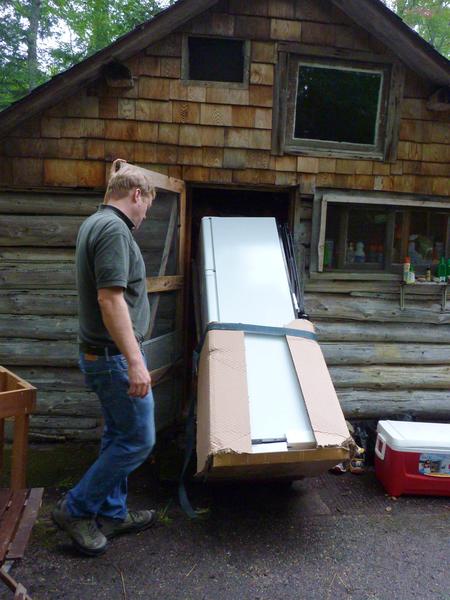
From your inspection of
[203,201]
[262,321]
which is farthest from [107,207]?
[203,201]

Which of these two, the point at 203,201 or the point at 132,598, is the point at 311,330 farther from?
the point at 203,201

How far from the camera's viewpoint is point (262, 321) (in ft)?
10.8

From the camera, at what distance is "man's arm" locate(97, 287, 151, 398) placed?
2438 mm

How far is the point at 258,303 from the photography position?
3393mm

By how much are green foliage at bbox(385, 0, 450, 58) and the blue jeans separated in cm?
1574

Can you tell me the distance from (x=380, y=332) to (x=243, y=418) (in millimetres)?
2390

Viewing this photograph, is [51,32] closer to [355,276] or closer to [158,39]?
[158,39]

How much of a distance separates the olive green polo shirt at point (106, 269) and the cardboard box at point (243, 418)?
547 mm

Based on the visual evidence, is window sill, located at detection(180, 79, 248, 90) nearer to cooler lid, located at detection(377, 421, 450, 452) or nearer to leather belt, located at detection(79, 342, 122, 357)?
leather belt, located at detection(79, 342, 122, 357)

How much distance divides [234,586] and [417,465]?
1.71 metres

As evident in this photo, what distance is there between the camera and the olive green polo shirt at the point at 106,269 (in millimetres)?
2447

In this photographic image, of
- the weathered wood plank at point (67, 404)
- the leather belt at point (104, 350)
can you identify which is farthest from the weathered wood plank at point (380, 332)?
the leather belt at point (104, 350)

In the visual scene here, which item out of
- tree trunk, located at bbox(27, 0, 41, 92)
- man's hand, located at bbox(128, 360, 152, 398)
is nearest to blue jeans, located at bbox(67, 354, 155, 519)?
man's hand, located at bbox(128, 360, 152, 398)

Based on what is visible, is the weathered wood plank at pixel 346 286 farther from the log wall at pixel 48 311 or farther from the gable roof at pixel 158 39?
the gable roof at pixel 158 39
